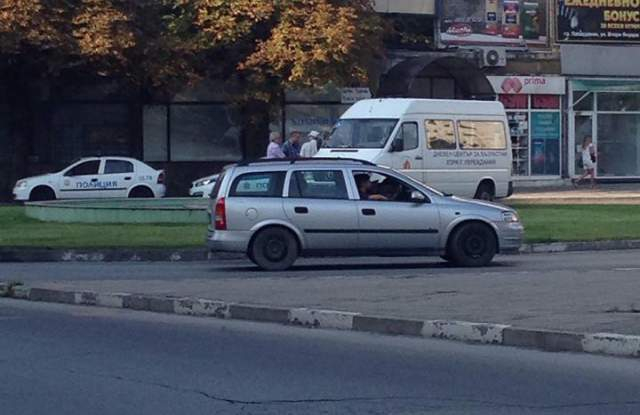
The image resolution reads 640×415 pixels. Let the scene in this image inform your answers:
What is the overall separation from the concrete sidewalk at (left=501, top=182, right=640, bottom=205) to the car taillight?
17.9 meters

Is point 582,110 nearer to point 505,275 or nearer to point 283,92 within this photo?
point 283,92

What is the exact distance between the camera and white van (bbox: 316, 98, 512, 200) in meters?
30.0

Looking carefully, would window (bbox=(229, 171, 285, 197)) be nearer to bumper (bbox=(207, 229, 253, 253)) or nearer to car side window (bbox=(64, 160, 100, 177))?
bumper (bbox=(207, 229, 253, 253))

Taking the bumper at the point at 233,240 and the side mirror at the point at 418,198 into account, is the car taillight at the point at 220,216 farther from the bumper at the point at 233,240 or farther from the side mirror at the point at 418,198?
the side mirror at the point at 418,198

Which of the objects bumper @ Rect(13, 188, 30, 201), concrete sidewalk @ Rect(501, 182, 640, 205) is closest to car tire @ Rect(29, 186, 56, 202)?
bumper @ Rect(13, 188, 30, 201)

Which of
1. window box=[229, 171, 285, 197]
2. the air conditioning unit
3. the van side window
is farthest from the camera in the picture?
the air conditioning unit

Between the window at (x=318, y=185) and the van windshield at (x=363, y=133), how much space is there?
10.3 metres

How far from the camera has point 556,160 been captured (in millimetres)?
45375

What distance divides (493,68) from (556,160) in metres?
4.06

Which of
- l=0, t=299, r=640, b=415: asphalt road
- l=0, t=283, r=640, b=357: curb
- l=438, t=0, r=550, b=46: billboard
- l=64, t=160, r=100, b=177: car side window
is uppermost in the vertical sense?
l=438, t=0, r=550, b=46: billboard

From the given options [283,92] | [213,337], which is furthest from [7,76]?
[213,337]

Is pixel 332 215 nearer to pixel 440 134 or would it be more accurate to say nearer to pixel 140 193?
pixel 440 134

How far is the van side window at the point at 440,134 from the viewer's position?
1212 inches

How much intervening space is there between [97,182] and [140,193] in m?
1.24
